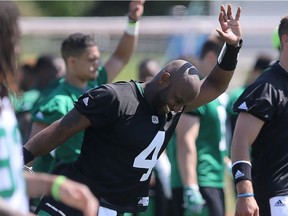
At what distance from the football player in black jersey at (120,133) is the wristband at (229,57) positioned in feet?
1.60

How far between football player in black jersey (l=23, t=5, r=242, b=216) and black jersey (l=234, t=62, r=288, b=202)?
404 millimetres

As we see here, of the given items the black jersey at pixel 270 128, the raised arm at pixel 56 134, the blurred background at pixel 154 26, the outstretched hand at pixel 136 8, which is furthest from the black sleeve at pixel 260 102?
the blurred background at pixel 154 26

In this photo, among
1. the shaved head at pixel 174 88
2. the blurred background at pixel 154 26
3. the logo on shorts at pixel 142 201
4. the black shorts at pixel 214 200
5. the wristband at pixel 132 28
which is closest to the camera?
the shaved head at pixel 174 88

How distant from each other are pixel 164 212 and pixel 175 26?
10330 millimetres

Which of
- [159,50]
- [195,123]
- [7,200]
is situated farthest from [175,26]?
[7,200]

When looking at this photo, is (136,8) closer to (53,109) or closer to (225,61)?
(53,109)

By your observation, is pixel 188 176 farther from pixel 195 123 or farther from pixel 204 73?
pixel 204 73

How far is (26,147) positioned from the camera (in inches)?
234

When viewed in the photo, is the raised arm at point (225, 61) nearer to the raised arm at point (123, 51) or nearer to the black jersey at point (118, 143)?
the black jersey at point (118, 143)

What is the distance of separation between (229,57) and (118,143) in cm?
108

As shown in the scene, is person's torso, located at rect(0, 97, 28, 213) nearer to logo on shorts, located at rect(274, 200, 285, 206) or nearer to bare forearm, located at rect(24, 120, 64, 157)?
bare forearm, located at rect(24, 120, 64, 157)

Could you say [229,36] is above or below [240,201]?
above

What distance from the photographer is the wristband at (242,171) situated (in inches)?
242

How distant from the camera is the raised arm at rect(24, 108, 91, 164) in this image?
19.2 ft
